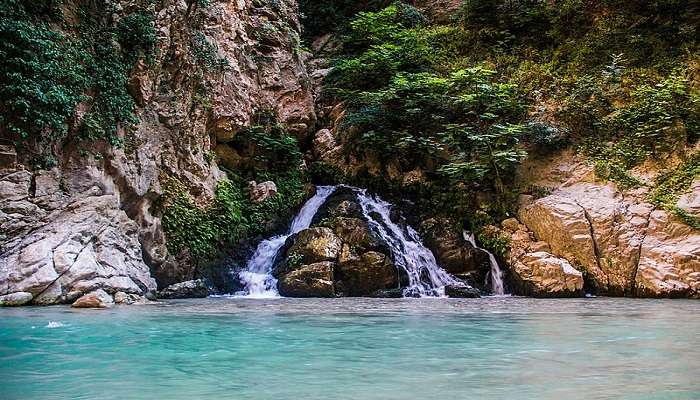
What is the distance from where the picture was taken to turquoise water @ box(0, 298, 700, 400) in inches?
136

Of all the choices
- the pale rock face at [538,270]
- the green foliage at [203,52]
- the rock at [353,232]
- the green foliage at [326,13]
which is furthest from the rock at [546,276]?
the green foliage at [326,13]

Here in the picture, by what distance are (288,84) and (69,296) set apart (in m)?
11.9

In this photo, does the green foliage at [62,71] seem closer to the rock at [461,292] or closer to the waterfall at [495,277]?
the rock at [461,292]

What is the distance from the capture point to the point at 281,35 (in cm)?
1980

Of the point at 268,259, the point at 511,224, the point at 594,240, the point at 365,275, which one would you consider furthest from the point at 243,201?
the point at 594,240

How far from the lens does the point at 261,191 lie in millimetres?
16109

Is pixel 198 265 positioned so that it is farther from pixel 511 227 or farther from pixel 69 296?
pixel 511 227

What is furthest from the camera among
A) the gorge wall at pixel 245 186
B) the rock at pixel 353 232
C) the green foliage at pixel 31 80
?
the rock at pixel 353 232

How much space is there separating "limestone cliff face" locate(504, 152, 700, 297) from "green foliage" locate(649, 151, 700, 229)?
0.19 meters

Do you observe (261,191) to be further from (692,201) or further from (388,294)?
(692,201)

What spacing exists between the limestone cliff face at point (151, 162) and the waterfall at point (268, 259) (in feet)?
5.49

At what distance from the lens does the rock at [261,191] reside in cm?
1598

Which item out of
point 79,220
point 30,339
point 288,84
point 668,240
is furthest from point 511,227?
point 30,339

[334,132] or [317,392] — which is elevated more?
[334,132]
